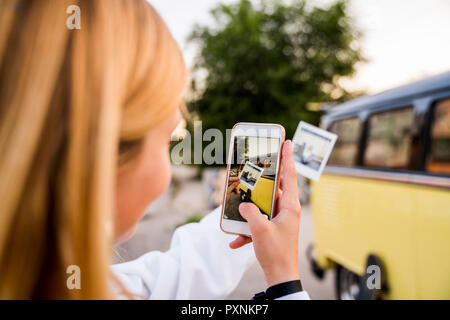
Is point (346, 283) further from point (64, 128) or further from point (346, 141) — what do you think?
point (64, 128)

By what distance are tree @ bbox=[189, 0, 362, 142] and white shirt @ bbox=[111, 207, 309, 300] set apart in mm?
10192

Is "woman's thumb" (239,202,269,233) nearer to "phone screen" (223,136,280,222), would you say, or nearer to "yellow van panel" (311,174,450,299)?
"phone screen" (223,136,280,222)

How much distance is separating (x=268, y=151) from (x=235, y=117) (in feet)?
36.4

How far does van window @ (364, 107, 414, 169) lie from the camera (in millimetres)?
2928

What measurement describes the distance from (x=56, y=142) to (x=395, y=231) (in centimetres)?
231

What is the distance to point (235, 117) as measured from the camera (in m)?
12.0

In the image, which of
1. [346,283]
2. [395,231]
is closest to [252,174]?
[395,231]

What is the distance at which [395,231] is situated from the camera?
2189 mm

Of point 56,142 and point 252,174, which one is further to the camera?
point 252,174

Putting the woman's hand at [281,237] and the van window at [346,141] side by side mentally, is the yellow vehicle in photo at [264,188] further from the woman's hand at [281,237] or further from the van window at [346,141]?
the van window at [346,141]

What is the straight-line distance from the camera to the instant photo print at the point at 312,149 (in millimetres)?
1160

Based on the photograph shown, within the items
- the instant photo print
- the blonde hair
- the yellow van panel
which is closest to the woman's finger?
the instant photo print

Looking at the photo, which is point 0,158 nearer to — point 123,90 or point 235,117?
point 123,90
